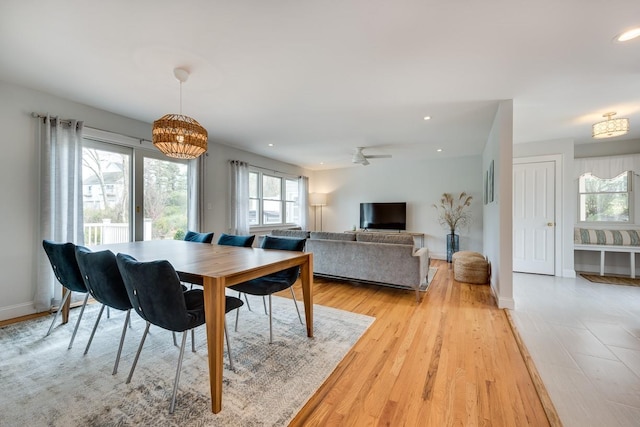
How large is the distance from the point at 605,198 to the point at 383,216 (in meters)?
4.08

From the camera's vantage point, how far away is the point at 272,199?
6.59m

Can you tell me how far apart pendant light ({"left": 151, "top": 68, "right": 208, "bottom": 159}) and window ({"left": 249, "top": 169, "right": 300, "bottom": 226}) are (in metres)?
3.51

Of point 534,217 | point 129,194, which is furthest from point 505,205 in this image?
point 129,194

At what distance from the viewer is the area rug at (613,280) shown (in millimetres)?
3911

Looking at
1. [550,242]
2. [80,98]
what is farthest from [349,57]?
[550,242]

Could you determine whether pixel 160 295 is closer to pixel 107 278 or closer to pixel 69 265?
pixel 107 278

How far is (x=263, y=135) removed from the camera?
173 inches

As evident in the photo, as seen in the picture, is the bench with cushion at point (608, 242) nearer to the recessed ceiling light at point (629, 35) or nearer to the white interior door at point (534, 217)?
the white interior door at point (534, 217)

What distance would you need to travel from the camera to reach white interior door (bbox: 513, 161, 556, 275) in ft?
14.3

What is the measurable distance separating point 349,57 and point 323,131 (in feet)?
6.82

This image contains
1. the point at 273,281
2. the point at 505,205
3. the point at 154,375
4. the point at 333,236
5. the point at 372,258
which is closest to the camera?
the point at 154,375

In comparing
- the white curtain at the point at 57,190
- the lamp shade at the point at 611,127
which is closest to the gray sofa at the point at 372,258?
the lamp shade at the point at 611,127

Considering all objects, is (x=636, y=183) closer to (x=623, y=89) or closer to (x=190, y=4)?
(x=623, y=89)

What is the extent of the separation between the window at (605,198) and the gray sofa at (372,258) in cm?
366
